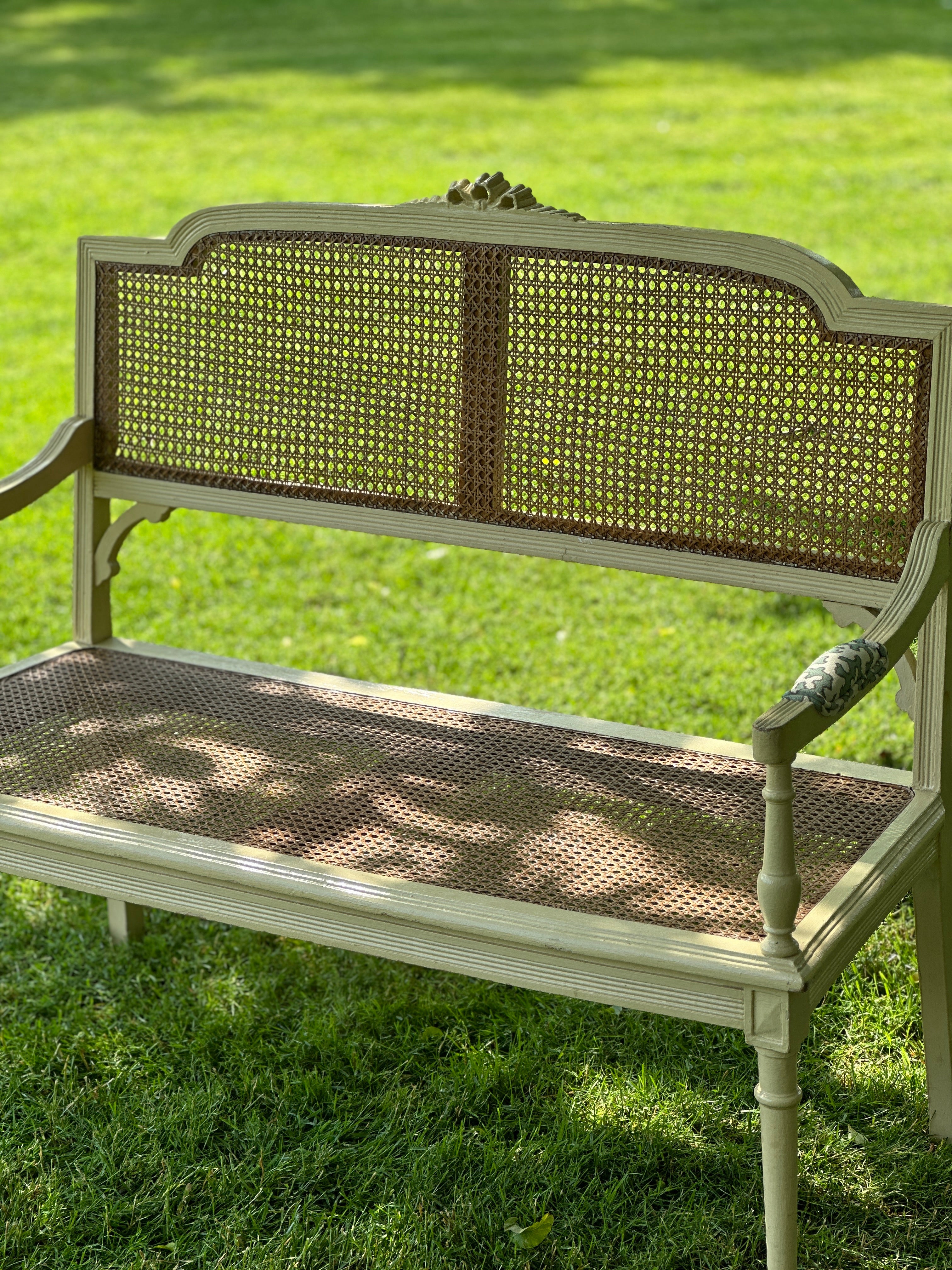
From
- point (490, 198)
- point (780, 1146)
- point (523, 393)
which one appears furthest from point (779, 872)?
point (490, 198)

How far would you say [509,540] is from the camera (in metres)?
2.93

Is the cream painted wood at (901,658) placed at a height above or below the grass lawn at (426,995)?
above

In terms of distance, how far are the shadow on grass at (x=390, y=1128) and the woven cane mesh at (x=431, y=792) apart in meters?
0.58

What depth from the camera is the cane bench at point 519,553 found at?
2.28 metres

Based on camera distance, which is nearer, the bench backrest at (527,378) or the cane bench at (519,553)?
the cane bench at (519,553)

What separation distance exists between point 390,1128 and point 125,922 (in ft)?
2.88

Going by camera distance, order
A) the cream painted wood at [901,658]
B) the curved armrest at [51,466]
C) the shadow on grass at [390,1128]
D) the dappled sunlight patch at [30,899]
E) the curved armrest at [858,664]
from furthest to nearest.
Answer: the dappled sunlight patch at [30,899] < the curved armrest at [51,466] < the cream painted wood at [901,658] < the shadow on grass at [390,1128] < the curved armrest at [858,664]

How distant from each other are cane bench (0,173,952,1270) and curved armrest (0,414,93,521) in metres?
0.01

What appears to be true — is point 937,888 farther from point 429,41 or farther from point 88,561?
point 429,41

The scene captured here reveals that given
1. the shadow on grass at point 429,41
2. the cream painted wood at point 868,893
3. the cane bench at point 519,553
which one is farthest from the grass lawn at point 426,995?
the shadow on grass at point 429,41

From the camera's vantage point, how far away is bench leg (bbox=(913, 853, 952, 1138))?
264 cm

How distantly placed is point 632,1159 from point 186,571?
3.24 m

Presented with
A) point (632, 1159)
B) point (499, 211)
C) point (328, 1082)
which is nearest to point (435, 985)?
point (328, 1082)

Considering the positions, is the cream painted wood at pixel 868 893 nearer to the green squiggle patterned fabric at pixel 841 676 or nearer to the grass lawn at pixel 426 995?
the green squiggle patterned fabric at pixel 841 676
